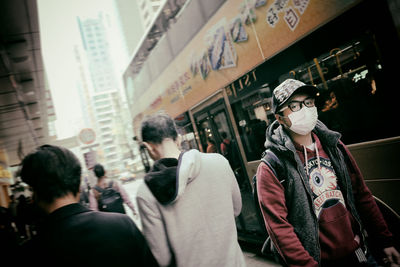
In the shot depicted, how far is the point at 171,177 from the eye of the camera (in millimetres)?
1406

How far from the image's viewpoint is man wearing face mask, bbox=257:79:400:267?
1.63 m

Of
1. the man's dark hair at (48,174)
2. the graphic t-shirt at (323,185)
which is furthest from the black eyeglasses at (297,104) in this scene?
the man's dark hair at (48,174)

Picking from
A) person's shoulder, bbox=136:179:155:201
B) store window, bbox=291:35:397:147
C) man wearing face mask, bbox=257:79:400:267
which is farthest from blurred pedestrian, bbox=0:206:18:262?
store window, bbox=291:35:397:147

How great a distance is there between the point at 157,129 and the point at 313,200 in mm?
1260

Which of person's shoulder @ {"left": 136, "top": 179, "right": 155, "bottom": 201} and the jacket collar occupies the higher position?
the jacket collar

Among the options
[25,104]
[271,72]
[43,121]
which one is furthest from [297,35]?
[43,121]

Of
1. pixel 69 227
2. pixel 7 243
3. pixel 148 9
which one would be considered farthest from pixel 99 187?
pixel 148 9

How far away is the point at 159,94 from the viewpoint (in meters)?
7.68

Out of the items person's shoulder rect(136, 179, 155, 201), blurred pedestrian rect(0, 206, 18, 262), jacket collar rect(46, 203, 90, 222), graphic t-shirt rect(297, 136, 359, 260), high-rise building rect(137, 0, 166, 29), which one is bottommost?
graphic t-shirt rect(297, 136, 359, 260)

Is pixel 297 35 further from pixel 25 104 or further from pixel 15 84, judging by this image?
pixel 25 104

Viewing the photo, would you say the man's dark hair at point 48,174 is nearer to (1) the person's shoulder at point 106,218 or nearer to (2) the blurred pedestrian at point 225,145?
(1) the person's shoulder at point 106,218

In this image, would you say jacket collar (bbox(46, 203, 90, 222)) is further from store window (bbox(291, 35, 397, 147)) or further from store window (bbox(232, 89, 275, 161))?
store window (bbox(232, 89, 275, 161))

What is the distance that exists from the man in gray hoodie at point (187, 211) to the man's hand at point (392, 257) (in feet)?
3.75

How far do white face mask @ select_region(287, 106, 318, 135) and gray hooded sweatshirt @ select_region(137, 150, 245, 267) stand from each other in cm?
90
